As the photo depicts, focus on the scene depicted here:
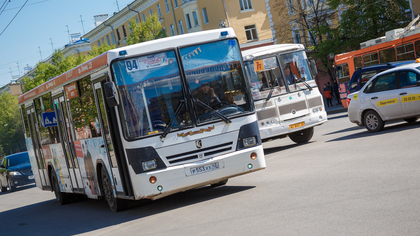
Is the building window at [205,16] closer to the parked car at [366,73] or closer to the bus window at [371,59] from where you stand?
the bus window at [371,59]

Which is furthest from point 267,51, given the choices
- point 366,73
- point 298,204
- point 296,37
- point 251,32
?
point 251,32

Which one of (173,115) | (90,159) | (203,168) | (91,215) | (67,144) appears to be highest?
(173,115)

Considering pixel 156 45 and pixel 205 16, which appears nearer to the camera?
pixel 156 45

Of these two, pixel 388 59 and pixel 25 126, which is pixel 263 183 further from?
pixel 388 59

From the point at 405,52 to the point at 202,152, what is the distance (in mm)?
17247

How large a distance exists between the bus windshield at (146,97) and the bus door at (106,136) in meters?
0.81

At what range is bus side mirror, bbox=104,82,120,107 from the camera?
8.80 m

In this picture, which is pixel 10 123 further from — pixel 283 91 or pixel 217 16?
pixel 283 91

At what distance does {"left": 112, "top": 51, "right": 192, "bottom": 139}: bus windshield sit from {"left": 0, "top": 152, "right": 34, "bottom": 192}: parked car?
1849 cm

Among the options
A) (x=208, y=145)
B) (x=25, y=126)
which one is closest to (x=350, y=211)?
(x=208, y=145)

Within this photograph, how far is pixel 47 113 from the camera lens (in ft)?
45.1

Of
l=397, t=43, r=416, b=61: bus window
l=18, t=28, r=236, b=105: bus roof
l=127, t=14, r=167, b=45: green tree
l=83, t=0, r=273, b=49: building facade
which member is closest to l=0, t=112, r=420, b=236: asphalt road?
l=18, t=28, r=236, b=105: bus roof

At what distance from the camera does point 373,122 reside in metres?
15.0

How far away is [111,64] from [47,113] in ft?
17.5
